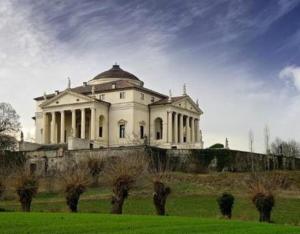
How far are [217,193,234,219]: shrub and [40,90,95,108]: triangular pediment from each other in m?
51.7

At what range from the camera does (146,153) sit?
219 ft

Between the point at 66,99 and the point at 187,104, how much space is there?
1886 centimetres

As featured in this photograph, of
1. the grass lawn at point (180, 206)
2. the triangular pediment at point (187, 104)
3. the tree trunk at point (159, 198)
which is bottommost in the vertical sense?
the grass lawn at point (180, 206)

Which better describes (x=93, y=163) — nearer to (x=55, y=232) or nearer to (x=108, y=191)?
(x=108, y=191)

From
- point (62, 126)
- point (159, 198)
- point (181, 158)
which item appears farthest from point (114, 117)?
point (159, 198)

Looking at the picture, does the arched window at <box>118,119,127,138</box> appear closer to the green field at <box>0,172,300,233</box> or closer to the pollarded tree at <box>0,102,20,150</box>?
the pollarded tree at <box>0,102,20,150</box>

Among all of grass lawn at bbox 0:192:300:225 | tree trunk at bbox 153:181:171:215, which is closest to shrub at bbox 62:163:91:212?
grass lawn at bbox 0:192:300:225

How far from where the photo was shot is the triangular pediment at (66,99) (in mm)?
86088

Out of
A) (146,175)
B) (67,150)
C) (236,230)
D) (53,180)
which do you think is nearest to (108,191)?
(146,175)

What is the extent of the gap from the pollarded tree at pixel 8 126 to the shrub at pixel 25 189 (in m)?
38.2

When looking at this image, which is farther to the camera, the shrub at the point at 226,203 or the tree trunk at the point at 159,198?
the tree trunk at the point at 159,198

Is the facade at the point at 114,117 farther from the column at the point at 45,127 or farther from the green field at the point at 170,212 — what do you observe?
the green field at the point at 170,212

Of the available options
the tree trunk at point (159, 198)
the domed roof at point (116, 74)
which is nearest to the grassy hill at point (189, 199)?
the tree trunk at point (159, 198)

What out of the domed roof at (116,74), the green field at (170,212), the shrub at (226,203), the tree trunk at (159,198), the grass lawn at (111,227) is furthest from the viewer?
the domed roof at (116,74)
